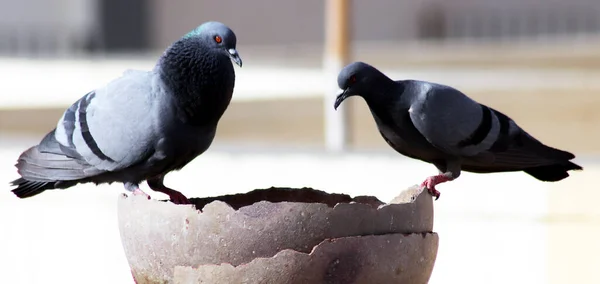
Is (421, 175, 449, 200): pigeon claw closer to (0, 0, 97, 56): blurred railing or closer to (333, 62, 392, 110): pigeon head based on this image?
(333, 62, 392, 110): pigeon head

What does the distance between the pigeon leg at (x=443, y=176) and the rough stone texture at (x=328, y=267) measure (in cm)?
33

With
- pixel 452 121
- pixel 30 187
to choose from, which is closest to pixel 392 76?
pixel 452 121

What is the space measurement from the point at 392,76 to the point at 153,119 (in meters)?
5.50

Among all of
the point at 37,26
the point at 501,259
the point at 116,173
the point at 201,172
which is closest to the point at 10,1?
the point at 37,26

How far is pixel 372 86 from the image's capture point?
2725mm

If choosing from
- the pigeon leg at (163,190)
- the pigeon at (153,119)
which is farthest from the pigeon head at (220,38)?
the pigeon leg at (163,190)

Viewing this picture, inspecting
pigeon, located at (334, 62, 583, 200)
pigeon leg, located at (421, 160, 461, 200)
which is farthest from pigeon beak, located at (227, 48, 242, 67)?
pigeon leg, located at (421, 160, 461, 200)

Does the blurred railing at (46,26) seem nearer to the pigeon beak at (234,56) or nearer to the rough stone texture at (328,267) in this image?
the pigeon beak at (234,56)

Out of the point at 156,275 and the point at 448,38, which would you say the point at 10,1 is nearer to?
the point at 448,38

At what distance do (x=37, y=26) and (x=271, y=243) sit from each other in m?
12.1

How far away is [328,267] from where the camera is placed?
2.37 meters

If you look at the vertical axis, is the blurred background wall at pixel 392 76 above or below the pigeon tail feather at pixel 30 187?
below

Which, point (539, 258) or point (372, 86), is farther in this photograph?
point (539, 258)

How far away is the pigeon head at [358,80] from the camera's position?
2693 millimetres
